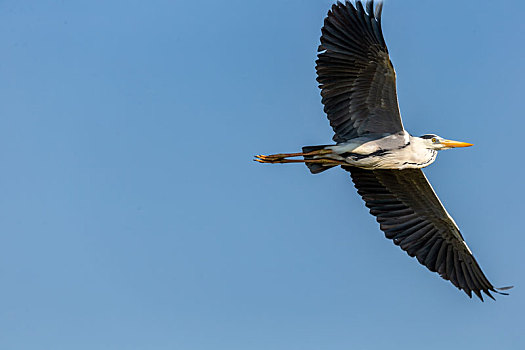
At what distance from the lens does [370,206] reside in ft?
35.3

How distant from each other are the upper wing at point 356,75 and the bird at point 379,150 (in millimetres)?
13

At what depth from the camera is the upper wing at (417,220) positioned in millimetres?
10508

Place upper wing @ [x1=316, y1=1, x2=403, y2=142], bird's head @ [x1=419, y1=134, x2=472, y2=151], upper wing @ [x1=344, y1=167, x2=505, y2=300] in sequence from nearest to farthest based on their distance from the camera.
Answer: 1. upper wing @ [x1=316, y1=1, x2=403, y2=142]
2. bird's head @ [x1=419, y1=134, x2=472, y2=151]
3. upper wing @ [x1=344, y1=167, x2=505, y2=300]

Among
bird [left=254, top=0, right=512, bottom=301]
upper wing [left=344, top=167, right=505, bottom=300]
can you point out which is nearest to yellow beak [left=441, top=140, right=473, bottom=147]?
bird [left=254, top=0, right=512, bottom=301]

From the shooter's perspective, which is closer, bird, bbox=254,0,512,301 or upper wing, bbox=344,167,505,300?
bird, bbox=254,0,512,301

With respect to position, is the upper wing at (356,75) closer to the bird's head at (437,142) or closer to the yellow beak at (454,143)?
the bird's head at (437,142)

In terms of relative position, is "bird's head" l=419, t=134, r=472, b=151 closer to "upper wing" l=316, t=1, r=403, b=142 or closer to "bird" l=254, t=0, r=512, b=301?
"bird" l=254, t=0, r=512, b=301

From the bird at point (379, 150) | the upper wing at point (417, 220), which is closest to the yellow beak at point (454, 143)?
the bird at point (379, 150)

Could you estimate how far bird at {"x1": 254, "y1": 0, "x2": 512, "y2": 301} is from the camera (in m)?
9.48

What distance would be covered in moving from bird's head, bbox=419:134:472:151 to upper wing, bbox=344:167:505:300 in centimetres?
53

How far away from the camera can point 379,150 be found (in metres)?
9.73

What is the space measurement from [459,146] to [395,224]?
1.44m

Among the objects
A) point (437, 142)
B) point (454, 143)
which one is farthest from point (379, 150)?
point (454, 143)

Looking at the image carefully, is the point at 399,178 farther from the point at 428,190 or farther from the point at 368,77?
the point at 368,77
